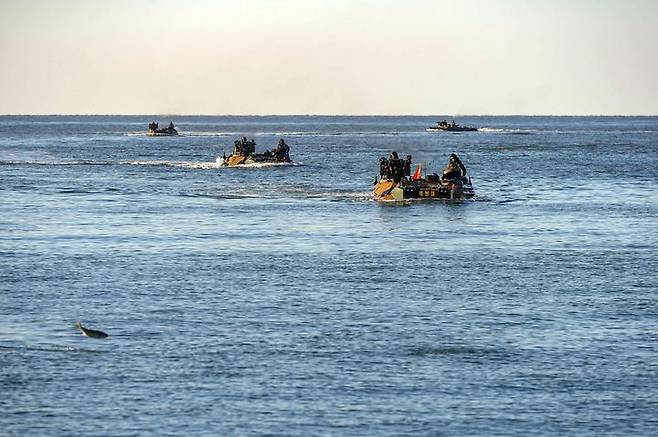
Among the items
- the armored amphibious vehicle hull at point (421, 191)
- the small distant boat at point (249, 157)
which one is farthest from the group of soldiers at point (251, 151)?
the armored amphibious vehicle hull at point (421, 191)

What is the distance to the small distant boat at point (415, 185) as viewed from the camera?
267ft

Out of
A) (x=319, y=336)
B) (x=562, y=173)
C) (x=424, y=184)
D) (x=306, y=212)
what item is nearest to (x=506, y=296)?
(x=319, y=336)

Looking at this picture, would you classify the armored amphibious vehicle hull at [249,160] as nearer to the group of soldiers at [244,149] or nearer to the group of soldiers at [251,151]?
the group of soldiers at [251,151]

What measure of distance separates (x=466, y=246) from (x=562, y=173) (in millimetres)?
61380

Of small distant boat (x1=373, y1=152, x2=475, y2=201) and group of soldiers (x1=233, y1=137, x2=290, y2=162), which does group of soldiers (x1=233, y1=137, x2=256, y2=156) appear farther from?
small distant boat (x1=373, y1=152, x2=475, y2=201)

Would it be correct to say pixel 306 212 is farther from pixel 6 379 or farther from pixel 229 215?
pixel 6 379

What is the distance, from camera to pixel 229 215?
73625mm

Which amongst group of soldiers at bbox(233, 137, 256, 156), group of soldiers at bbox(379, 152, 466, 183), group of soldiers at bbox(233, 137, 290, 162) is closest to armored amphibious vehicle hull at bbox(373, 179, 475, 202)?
group of soldiers at bbox(379, 152, 466, 183)

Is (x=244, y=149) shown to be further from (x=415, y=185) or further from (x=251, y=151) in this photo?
(x=415, y=185)

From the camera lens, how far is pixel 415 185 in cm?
8194

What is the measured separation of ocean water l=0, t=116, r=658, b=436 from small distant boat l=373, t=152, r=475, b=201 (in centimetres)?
A: 178

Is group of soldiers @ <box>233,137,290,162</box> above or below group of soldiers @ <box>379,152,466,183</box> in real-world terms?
below

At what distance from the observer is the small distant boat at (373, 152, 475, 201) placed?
81.4m

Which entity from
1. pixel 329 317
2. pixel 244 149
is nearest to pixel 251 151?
pixel 244 149
